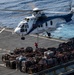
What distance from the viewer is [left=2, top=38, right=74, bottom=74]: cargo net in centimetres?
3678

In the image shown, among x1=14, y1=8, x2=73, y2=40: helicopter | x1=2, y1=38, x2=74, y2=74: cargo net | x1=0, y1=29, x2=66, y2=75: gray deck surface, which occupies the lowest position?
x1=2, y1=38, x2=74, y2=74: cargo net

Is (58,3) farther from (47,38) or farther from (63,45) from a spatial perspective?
(63,45)

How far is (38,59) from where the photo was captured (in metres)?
38.4

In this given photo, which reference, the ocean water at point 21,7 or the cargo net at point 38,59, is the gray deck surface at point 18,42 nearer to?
the cargo net at point 38,59

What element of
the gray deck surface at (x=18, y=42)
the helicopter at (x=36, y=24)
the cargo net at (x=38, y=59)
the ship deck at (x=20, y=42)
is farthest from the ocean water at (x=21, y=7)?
the cargo net at (x=38, y=59)

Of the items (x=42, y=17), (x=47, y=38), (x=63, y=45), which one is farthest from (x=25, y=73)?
(x=47, y=38)

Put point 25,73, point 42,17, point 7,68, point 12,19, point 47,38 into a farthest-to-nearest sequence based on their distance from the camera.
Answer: point 12,19 < point 47,38 < point 42,17 < point 7,68 < point 25,73

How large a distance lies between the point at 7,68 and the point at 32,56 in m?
3.96

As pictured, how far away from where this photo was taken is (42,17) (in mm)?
48562

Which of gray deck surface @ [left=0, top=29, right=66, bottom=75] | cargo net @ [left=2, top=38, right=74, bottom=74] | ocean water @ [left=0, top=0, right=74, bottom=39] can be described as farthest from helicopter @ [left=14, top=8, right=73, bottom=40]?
ocean water @ [left=0, top=0, right=74, bottom=39]

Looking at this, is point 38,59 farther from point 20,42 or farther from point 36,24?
point 20,42

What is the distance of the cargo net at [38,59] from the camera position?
36781 mm

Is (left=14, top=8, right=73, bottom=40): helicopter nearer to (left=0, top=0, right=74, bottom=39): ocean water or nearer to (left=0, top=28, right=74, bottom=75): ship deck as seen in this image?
(left=0, top=28, right=74, bottom=75): ship deck

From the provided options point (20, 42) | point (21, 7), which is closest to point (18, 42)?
point (20, 42)
